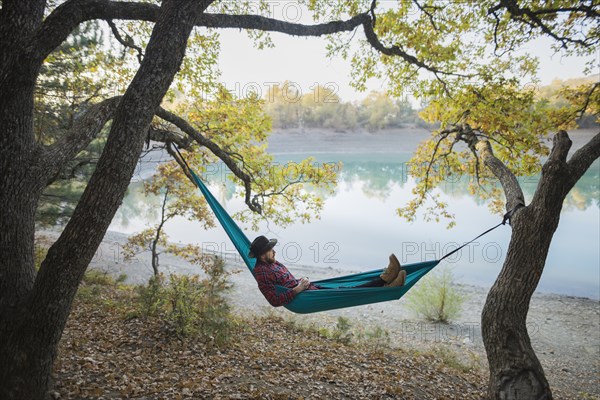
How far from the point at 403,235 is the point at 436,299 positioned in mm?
5712

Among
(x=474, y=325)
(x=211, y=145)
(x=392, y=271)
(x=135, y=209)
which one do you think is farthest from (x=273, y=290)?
(x=135, y=209)

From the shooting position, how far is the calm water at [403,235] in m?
9.24

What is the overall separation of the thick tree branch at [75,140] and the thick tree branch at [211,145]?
57 centimetres

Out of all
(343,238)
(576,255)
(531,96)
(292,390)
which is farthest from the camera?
(343,238)

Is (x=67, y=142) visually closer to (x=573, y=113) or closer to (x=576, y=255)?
(x=573, y=113)

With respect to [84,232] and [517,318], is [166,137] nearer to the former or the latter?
[84,232]

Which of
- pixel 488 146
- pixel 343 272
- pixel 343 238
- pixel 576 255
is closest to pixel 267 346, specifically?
pixel 488 146

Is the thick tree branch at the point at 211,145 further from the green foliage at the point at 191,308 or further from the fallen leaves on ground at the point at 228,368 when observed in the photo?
the fallen leaves on ground at the point at 228,368

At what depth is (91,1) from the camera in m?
2.09

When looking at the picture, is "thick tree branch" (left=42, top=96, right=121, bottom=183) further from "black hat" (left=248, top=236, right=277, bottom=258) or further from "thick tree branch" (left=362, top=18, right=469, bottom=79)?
"thick tree branch" (left=362, top=18, right=469, bottom=79)

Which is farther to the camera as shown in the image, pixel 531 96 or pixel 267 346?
pixel 267 346

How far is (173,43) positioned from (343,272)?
765cm

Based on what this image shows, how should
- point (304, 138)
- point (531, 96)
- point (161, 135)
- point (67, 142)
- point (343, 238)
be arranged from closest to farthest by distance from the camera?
1. point (67, 142)
2. point (531, 96)
3. point (161, 135)
4. point (343, 238)
5. point (304, 138)

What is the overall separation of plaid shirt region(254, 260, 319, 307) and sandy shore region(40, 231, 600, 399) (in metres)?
2.53
